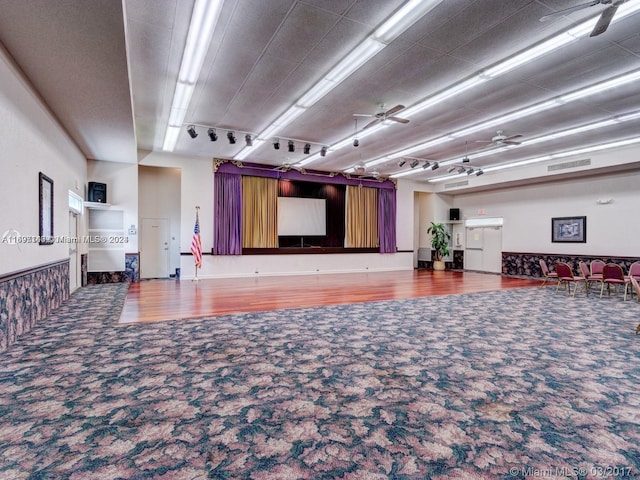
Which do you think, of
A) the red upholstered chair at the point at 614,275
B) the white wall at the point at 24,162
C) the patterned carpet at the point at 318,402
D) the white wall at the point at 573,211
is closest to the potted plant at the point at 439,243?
the white wall at the point at 573,211

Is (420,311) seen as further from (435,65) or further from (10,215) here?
(10,215)

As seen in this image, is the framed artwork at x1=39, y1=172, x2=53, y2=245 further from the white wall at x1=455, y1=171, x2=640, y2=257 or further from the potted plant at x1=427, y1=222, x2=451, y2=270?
the white wall at x1=455, y1=171, x2=640, y2=257

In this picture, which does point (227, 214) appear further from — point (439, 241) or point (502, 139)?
point (439, 241)

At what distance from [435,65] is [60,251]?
6948mm

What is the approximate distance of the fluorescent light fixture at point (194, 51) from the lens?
3676mm

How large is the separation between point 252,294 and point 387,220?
7.50m

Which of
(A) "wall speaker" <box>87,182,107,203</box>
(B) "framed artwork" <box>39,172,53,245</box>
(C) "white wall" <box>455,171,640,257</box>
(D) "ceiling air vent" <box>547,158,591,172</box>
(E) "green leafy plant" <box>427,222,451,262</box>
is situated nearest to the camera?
(B) "framed artwork" <box>39,172,53,245</box>

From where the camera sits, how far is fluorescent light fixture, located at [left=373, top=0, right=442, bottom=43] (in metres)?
3.59

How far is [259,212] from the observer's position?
1120cm

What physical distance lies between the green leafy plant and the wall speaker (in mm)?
11357

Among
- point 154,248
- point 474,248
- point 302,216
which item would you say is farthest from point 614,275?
point 154,248

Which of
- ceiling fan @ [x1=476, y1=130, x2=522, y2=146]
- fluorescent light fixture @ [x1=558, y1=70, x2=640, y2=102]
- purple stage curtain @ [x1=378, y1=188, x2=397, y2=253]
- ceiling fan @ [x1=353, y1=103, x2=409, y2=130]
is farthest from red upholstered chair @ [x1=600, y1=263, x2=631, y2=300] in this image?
purple stage curtain @ [x1=378, y1=188, x2=397, y2=253]

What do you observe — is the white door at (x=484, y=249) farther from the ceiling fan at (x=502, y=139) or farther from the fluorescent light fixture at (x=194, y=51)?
the fluorescent light fixture at (x=194, y=51)

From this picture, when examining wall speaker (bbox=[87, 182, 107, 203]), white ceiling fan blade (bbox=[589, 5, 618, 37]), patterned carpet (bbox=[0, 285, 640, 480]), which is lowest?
patterned carpet (bbox=[0, 285, 640, 480])
